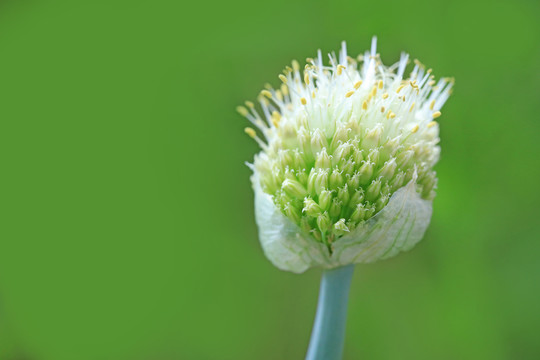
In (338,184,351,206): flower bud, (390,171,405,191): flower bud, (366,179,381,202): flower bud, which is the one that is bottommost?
(338,184,351,206): flower bud

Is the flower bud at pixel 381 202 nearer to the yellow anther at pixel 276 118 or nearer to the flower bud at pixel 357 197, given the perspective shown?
the flower bud at pixel 357 197

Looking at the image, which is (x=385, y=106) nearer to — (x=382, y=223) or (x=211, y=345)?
(x=382, y=223)

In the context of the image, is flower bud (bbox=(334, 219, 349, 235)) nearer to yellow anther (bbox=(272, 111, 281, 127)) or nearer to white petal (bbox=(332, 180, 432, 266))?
white petal (bbox=(332, 180, 432, 266))

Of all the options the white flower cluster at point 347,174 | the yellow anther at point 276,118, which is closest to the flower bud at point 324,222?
the white flower cluster at point 347,174

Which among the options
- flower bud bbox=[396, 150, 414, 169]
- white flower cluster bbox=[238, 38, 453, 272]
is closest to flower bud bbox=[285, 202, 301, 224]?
white flower cluster bbox=[238, 38, 453, 272]

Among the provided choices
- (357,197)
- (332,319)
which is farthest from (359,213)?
(332,319)

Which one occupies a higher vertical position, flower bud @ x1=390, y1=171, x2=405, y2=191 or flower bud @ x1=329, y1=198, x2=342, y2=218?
flower bud @ x1=390, y1=171, x2=405, y2=191
